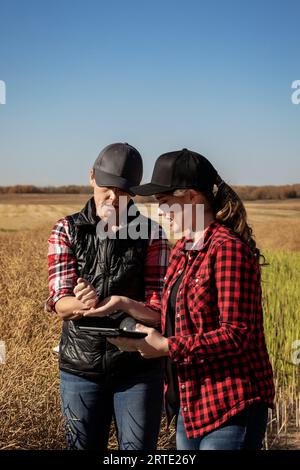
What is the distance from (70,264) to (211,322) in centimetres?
58

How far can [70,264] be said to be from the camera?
2.05 meters

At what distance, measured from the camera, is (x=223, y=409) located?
1659 millimetres

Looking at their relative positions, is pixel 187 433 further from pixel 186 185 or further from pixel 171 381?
pixel 186 185

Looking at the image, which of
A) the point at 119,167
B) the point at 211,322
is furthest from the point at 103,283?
the point at 211,322

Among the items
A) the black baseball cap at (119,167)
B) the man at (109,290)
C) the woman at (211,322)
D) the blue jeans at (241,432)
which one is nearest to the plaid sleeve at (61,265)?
the man at (109,290)

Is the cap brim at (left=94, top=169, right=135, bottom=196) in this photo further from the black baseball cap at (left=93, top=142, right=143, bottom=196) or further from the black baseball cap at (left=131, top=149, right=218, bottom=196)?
the black baseball cap at (left=131, top=149, right=218, bottom=196)

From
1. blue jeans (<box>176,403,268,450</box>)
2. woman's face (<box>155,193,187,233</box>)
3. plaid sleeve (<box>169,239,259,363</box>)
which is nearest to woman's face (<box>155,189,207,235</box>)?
woman's face (<box>155,193,187,233</box>)

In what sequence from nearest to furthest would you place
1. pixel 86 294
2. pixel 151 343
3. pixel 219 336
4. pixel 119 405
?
pixel 219 336, pixel 151 343, pixel 86 294, pixel 119 405

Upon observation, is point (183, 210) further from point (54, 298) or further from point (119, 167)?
point (54, 298)

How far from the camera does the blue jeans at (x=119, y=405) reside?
6.71ft
